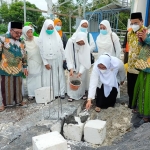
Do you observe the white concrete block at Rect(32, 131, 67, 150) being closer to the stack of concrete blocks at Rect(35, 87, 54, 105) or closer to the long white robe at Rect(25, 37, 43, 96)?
the stack of concrete blocks at Rect(35, 87, 54, 105)

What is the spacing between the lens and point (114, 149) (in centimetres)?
247

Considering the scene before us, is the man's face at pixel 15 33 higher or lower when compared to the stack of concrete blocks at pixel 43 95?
higher

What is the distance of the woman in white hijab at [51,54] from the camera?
4.21 metres

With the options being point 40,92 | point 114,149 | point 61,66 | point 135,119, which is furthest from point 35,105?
point 114,149

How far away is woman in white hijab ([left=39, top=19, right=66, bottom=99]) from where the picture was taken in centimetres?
421

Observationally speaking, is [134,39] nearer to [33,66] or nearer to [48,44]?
[48,44]

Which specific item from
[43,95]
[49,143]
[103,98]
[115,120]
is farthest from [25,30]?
[49,143]

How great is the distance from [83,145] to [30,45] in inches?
85.6

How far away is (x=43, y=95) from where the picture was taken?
4.25 meters

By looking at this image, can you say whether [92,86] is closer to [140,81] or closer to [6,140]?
[140,81]

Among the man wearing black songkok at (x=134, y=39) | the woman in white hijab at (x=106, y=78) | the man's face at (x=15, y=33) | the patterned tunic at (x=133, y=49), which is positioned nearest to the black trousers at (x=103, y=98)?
the woman in white hijab at (x=106, y=78)

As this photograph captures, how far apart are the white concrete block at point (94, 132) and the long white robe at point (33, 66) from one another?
1.77 metres

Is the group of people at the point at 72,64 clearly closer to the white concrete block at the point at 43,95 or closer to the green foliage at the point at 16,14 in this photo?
the white concrete block at the point at 43,95

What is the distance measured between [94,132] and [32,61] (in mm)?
1990
